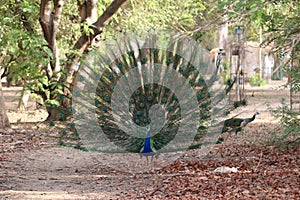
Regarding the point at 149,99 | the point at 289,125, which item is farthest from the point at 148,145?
the point at 289,125

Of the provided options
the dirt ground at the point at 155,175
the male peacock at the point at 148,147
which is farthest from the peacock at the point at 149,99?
the dirt ground at the point at 155,175

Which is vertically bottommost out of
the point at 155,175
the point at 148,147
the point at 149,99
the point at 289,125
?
the point at 155,175

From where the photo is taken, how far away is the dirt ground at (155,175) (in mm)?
8000

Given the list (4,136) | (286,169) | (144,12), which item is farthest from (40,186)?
(144,12)

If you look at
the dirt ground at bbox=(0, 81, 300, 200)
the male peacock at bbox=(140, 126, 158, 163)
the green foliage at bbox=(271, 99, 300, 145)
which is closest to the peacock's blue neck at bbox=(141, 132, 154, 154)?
the male peacock at bbox=(140, 126, 158, 163)

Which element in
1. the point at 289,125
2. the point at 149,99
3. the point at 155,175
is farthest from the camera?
the point at 289,125

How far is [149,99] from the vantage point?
10055 millimetres

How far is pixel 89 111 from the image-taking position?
10.2 metres

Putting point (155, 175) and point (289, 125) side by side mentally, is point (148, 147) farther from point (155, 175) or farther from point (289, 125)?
point (289, 125)

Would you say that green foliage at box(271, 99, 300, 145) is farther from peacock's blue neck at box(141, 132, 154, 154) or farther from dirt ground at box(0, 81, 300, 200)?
peacock's blue neck at box(141, 132, 154, 154)

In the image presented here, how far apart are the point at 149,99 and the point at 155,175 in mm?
1309

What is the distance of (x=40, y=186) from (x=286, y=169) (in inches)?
147

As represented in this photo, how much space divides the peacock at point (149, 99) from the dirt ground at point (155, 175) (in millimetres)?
594

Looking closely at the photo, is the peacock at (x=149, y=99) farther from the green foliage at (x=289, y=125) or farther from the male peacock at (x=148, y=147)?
the green foliage at (x=289, y=125)
